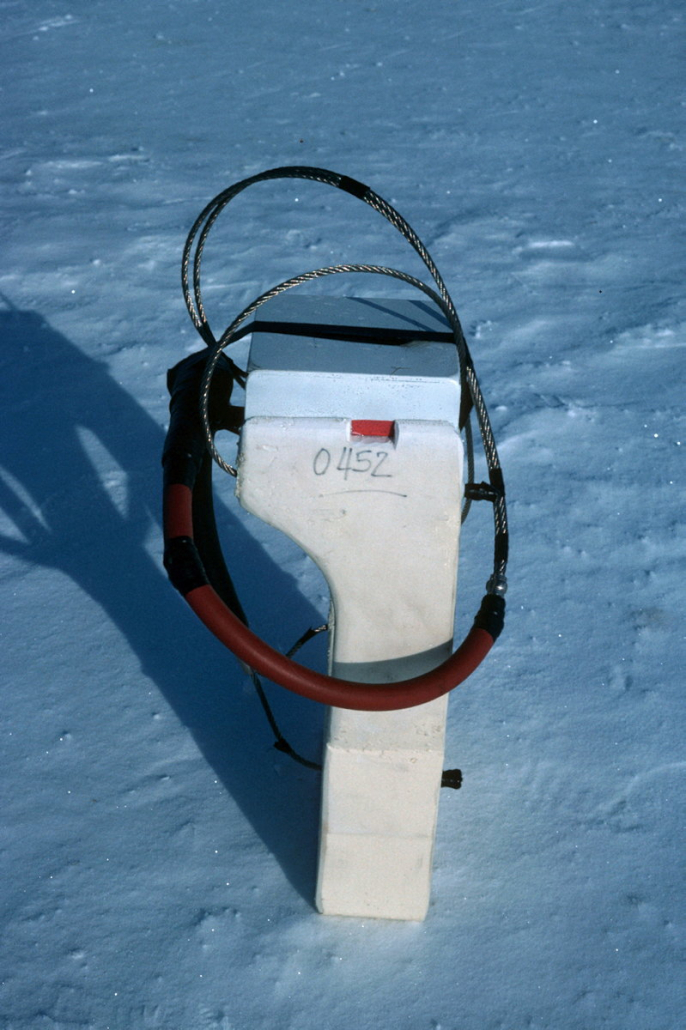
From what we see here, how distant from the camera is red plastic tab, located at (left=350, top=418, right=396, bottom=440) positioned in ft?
3.69

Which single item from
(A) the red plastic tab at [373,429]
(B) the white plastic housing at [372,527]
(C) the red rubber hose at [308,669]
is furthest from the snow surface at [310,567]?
(A) the red plastic tab at [373,429]

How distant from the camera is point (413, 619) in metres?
1.23

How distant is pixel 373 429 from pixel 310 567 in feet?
3.09

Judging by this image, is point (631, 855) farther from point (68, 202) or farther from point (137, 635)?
point (68, 202)

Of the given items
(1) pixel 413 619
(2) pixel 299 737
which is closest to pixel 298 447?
(1) pixel 413 619

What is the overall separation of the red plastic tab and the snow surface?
0.71 meters

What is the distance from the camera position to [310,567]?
80.5 inches

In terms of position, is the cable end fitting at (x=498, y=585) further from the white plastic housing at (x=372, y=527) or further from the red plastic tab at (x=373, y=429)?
the red plastic tab at (x=373, y=429)

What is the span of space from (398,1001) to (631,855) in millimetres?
432

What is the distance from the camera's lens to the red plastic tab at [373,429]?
3.69ft

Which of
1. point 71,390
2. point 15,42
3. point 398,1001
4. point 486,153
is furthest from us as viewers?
point 15,42

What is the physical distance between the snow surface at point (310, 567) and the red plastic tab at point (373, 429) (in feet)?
2.33

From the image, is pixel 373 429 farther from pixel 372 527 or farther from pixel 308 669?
pixel 308 669

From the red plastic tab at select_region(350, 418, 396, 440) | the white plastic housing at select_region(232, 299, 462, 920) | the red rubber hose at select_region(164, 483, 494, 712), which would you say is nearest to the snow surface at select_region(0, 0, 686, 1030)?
the white plastic housing at select_region(232, 299, 462, 920)
